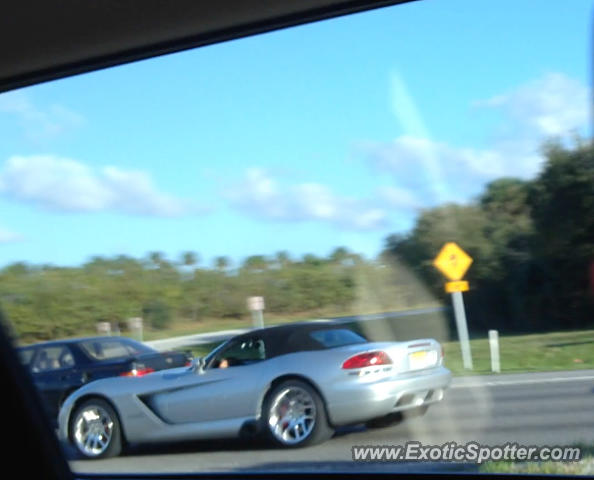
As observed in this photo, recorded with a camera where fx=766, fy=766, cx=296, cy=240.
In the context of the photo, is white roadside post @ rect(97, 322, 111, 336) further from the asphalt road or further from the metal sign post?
the metal sign post

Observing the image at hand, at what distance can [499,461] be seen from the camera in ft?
16.5

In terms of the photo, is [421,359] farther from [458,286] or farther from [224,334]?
[224,334]

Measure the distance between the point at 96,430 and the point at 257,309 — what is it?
199cm

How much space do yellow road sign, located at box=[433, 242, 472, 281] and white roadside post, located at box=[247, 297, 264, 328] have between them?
1.82 meters

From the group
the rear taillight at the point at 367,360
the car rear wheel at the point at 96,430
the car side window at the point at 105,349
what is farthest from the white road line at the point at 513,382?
the car side window at the point at 105,349

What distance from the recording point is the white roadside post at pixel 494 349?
6930mm

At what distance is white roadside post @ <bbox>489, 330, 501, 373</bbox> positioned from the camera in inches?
273

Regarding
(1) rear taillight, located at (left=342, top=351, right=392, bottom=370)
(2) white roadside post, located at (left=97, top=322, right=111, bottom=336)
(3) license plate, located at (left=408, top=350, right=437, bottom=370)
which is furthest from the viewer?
(2) white roadside post, located at (left=97, top=322, right=111, bottom=336)

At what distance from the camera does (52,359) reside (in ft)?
28.8

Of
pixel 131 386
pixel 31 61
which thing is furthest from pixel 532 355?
pixel 31 61

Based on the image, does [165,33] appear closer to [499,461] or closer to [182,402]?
[182,402]

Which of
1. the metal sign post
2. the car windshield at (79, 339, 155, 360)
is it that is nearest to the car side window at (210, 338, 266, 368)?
the car windshield at (79, 339, 155, 360)

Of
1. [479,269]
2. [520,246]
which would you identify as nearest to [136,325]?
[479,269]

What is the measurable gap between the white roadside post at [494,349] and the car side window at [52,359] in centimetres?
470
